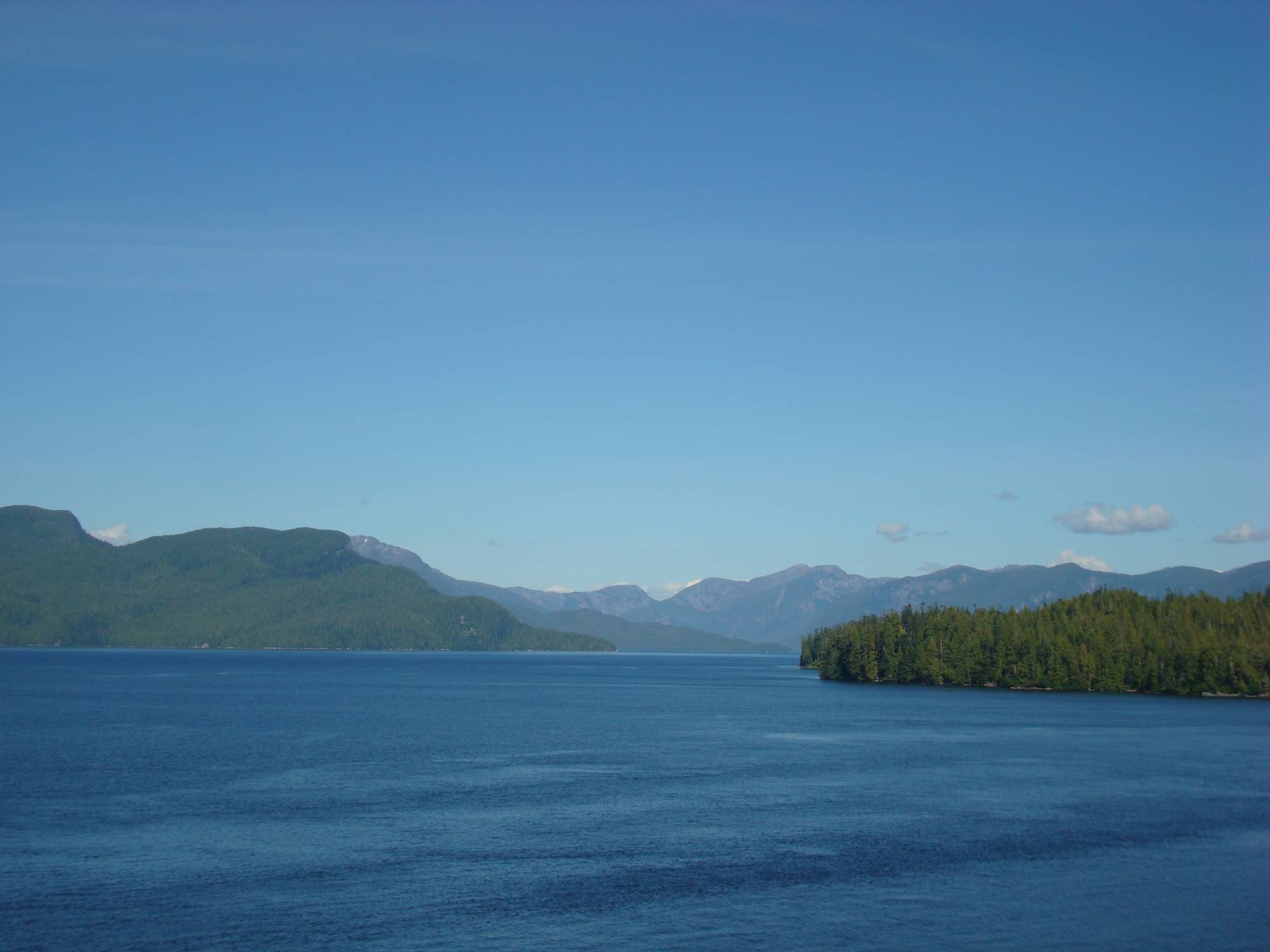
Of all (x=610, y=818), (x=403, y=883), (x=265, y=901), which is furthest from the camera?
(x=610, y=818)

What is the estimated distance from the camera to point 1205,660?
188 meters

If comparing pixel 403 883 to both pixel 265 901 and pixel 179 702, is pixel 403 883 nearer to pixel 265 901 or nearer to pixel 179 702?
pixel 265 901

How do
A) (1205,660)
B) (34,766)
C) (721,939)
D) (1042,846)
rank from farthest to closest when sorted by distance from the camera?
(1205,660) → (34,766) → (1042,846) → (721,939)

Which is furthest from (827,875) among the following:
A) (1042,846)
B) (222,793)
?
(222,793)

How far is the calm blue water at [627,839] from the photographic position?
48.8 m

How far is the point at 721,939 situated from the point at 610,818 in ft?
85.9

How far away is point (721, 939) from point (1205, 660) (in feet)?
565

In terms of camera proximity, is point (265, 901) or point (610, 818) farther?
point (610, 818)

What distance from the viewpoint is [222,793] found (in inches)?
3142

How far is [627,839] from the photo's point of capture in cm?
6600

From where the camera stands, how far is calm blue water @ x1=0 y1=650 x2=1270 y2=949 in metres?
48.8

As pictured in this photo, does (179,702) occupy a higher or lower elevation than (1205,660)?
lower

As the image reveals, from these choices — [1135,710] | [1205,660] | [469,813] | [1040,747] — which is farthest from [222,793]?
[1205,660]

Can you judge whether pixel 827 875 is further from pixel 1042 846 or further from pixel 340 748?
pixel 340 748
